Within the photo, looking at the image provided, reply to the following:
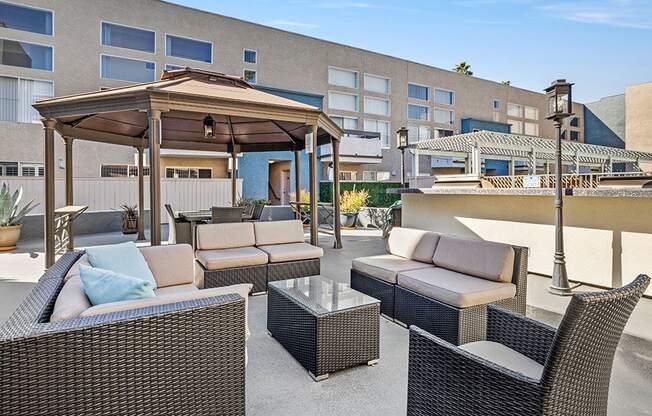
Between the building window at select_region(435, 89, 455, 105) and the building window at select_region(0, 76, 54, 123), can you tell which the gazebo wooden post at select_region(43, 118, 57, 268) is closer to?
the building window at select_region(0, 76, 54, 123)

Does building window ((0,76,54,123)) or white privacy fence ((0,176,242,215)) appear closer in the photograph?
white privacy fence ((0,176,242,215))

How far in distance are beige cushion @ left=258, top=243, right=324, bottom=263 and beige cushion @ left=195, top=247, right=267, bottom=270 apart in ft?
0.40

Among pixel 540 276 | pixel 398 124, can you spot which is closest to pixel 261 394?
pixel 540 276

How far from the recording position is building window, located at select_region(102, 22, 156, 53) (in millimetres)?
15117

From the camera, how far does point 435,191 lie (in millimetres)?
7199

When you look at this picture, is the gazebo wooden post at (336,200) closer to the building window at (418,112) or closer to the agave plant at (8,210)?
the agave plant at (8,210)

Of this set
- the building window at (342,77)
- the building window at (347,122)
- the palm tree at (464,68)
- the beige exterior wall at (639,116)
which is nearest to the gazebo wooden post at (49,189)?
the building window at (347,122)

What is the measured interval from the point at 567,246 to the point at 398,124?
1911 cm

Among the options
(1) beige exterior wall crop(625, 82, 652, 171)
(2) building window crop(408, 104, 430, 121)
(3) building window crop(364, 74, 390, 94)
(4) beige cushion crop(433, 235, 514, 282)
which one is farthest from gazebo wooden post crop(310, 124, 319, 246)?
(1) beige exterior wall crop(625, 82, 652, 171)

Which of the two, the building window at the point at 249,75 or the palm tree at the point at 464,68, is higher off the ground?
the palm tree at the point at 464,68

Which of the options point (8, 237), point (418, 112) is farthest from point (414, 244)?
point (418, 112)

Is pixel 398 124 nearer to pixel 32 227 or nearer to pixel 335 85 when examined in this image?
pixel 335 85

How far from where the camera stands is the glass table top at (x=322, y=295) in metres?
2.86

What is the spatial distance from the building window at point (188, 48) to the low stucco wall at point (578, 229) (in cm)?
1501
